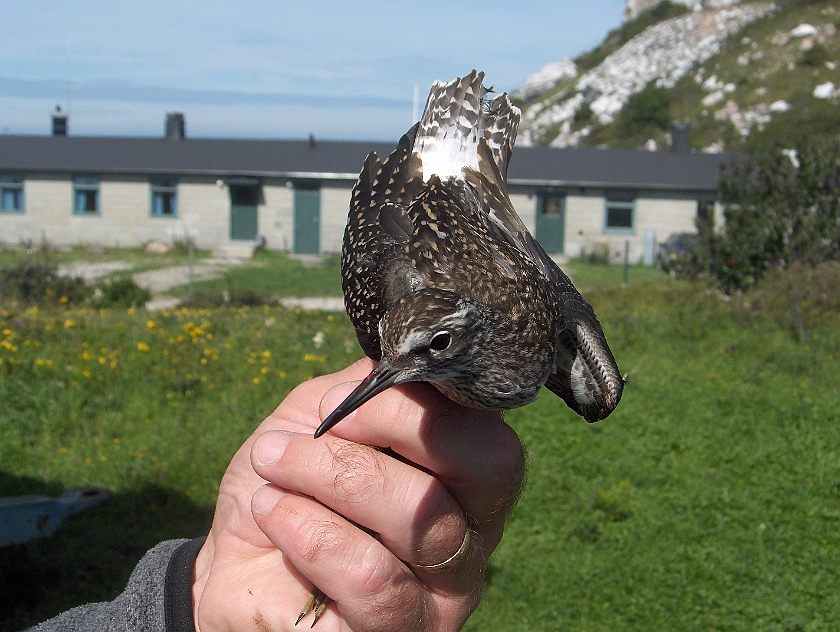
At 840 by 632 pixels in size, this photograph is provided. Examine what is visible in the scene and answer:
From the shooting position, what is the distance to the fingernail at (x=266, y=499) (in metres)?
2.22

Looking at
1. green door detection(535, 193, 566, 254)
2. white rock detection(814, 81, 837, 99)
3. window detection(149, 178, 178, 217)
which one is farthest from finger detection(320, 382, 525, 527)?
white rock detection(814, 81, 837, 99)

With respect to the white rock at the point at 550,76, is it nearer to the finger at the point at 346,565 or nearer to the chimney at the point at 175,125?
the chimney at the point at 175,125

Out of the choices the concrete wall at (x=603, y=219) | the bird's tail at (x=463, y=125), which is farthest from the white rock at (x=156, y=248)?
the bird's tail at (x=463, y=125)

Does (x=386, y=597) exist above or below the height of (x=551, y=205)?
below

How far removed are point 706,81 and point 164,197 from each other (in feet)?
157

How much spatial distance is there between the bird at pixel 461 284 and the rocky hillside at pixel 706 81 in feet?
154

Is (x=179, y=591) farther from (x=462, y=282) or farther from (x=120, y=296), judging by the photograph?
(x=120, y=296)

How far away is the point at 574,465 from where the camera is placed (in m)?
6.82

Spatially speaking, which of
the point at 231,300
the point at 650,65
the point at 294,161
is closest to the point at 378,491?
the point at 231,300

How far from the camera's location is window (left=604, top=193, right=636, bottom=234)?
33.1 m

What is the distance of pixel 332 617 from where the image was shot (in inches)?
86.0

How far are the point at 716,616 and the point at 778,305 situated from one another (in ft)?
24.4

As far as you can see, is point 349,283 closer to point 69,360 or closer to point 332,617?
point 332,617

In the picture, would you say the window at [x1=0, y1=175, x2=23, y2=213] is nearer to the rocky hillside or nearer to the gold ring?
the gold ring
